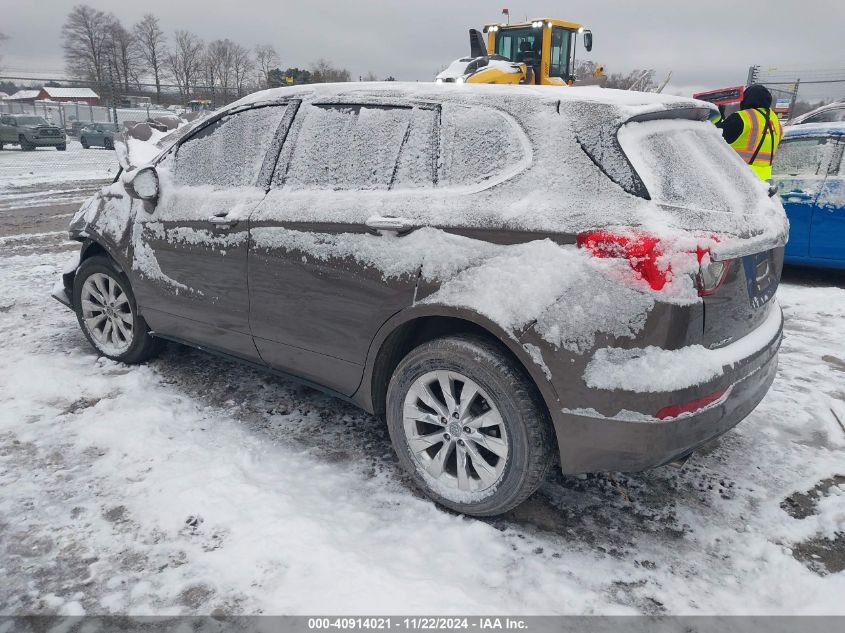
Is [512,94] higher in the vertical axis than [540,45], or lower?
lower

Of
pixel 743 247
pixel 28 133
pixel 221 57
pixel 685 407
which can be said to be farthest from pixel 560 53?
pixel 221 57

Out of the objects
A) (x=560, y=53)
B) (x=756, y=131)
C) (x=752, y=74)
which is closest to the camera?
(x=756, y=131)

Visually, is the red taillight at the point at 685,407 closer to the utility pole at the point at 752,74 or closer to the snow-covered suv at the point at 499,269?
the snow-covered suv at the point at 499,269

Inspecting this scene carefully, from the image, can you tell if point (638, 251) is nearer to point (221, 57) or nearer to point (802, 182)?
point (802, 182)

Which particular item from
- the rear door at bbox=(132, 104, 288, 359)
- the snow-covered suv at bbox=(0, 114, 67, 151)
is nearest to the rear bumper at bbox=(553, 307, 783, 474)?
the rear door at bbox=(132, 104, 288, 359)

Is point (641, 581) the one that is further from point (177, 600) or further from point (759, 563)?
point (177, 600)

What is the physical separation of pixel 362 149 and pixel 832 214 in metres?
5.39

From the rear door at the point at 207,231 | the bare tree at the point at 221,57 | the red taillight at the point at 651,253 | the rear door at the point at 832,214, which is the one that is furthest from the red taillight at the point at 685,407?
the bare tree at the point at 221,57

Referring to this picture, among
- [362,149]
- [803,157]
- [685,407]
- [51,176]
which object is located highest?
[362,149]

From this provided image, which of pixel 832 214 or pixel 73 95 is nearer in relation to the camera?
pixel 832 214

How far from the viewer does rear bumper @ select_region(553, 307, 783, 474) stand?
2238mm

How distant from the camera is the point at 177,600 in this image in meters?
2.23

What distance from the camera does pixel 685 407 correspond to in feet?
7.36

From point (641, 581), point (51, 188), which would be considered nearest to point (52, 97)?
point (51, 188)
